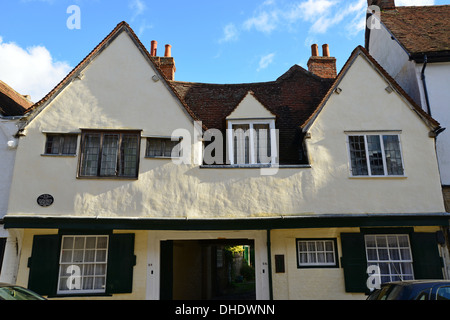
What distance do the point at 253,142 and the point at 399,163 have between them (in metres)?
4.75

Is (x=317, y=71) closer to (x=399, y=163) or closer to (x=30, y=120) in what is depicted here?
(x=399, y=163)

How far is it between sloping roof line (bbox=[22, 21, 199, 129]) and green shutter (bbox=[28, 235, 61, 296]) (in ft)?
13.6

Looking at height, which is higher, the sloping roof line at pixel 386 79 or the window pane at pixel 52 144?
the sloping roof line at pixel 386 79

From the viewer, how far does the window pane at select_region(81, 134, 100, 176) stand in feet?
36.2

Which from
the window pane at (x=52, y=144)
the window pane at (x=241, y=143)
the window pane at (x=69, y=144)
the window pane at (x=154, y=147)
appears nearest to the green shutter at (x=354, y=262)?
the window pane at (x=241, y=143)

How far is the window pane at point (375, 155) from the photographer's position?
1130 centimetres

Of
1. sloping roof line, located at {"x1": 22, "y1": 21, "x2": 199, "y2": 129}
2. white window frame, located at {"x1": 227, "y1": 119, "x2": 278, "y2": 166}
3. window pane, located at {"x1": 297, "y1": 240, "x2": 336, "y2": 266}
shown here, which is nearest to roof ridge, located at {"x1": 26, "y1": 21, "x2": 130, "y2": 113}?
sloping roof line, located at {"x1": 22, "y1": 21, "x2": 199, "y2": 129}

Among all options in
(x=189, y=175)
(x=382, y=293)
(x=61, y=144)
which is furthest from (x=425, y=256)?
(x=61, y=144)

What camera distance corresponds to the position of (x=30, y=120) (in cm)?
1116

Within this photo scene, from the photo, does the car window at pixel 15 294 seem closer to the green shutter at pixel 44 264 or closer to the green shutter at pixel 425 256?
the green shutter at pixel 44 264

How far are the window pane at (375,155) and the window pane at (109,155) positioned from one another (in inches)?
322

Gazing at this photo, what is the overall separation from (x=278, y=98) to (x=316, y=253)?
6.51 m

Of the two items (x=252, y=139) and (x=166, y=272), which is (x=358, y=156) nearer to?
(x=252, y=139)
